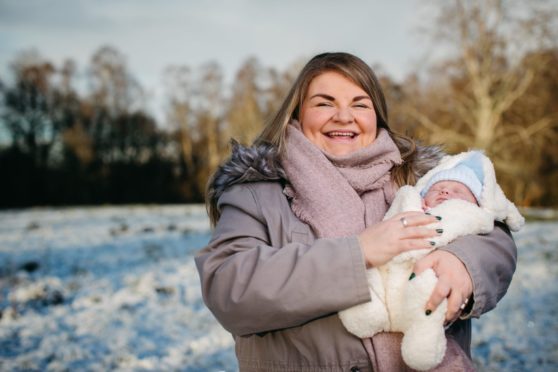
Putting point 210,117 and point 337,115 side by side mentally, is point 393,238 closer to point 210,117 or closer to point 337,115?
point 337,115

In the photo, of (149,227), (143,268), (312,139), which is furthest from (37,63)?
(312,139)

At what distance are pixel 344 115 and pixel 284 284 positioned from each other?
0.88 m

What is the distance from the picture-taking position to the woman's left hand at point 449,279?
5.16ft

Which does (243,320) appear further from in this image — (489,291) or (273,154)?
(489,291)

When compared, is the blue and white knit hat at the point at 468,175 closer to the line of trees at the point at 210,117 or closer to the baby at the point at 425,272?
the baby at the point at 425,272

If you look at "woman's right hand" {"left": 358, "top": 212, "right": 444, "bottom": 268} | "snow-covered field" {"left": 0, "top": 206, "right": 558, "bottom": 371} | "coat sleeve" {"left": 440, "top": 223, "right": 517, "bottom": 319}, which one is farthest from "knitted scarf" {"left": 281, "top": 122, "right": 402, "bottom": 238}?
"snow-covered field" {"left": 0, "top": 206, "right": 558, "bottom": 371}

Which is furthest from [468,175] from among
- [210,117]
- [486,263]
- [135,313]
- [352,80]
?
[210,117]

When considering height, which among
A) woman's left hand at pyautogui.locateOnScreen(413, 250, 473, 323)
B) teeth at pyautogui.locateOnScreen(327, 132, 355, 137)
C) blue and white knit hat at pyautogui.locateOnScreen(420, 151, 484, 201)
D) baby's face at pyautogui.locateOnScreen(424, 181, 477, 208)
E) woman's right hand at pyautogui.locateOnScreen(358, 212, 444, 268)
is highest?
teeth at pyautogui.locateOnScreen(327, 132, 355, 137)

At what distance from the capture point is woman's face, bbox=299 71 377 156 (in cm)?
208

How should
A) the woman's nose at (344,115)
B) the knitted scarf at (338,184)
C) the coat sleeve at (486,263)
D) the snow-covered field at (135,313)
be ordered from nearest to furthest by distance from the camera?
the coat sleeve at (486,263) < the knitted scarf at (338,184) < the woman's nose at (344,115) < the snow-covered field at (135,313)

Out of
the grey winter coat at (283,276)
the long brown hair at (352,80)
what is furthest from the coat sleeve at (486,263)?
the long brown hair at (352,80)

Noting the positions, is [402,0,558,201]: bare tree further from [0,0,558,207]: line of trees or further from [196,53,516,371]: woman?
[196,53,516,371]: woman

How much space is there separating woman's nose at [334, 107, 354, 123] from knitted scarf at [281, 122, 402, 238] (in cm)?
15

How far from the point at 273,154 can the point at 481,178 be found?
941 mm
